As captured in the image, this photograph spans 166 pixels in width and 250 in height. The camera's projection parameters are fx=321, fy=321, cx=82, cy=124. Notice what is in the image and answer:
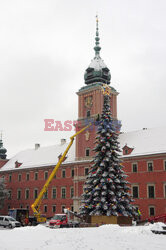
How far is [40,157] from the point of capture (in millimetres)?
64250

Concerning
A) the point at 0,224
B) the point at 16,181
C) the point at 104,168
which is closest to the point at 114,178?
the point at 104,168

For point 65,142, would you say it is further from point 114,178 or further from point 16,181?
point 114,178

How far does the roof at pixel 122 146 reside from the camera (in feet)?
151

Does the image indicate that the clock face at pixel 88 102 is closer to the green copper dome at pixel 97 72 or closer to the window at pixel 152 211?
the green copper dome at pixel 97 72

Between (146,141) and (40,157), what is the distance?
81.1ft

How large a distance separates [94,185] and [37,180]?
3063 centimetres

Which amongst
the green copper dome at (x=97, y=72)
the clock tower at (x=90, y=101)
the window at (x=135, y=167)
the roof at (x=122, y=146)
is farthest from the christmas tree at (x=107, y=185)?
the green copper dome at (x=97, y=72)

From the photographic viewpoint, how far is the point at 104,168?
105ft

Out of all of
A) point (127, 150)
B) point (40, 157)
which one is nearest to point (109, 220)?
point (127, 150)

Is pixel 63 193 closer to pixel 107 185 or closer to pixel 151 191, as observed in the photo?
pixel 151 191

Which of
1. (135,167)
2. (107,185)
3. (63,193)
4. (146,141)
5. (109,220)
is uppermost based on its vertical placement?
(146,141)

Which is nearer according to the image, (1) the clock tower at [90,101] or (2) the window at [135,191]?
(2) the window at [135,191]

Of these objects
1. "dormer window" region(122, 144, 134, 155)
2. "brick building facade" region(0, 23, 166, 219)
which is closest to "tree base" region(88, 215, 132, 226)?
"brick building facade" region(0, 23, 166, 219)

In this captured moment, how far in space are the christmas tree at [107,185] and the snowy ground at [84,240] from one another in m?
9.29
